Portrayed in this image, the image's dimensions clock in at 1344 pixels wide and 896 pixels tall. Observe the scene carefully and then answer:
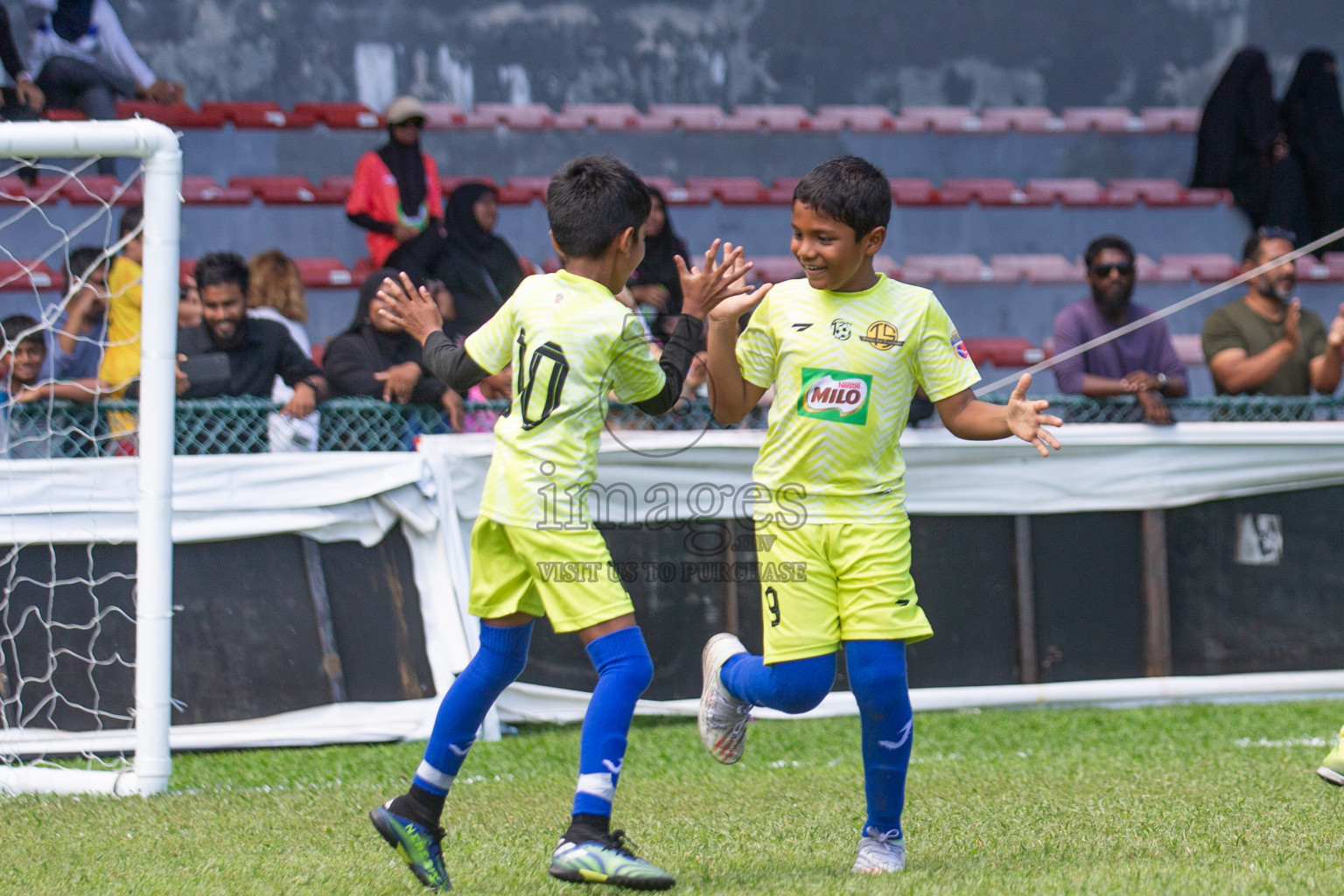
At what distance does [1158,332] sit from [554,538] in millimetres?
4454

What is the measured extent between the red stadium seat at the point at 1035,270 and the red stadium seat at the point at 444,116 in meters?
4.20

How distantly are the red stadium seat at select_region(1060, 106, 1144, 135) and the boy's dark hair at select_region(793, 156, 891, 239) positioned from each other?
27.3ft

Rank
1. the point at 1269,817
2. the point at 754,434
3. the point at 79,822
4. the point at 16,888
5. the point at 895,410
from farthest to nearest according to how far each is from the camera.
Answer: the point at 754,434, the point at 79,822, the point at 1269,817, the point at 895,410, the point at 16,888

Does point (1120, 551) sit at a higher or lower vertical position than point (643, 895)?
higher

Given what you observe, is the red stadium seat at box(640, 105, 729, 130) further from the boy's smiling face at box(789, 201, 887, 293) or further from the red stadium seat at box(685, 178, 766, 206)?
the boy's smiling face at box(789, 201, 887, 293)

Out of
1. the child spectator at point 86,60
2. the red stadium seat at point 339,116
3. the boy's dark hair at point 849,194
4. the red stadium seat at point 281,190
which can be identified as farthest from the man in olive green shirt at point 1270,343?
the child spectator at point 86,60

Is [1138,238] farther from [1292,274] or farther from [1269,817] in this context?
[1269,817]

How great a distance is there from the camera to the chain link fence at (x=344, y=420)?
483 centimetres

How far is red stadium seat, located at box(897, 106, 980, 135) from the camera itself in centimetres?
1069

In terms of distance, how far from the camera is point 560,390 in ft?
9.68

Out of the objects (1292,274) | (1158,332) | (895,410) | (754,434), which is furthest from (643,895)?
(1292,274)

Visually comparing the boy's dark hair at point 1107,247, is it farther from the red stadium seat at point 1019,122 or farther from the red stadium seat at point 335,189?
the red stadium seat at point 335,189

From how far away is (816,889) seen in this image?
2.81 m

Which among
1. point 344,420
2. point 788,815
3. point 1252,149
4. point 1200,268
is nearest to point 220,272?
point 344,420
